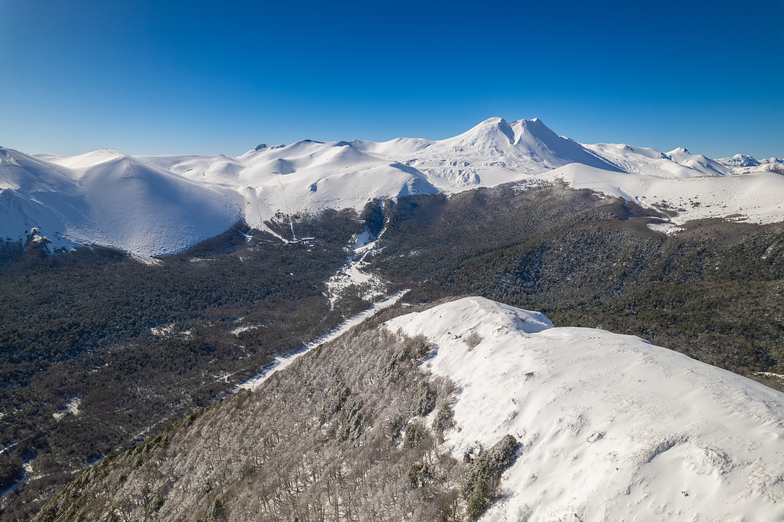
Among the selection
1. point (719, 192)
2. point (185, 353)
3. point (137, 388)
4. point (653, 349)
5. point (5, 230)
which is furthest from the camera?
point (719, 192)

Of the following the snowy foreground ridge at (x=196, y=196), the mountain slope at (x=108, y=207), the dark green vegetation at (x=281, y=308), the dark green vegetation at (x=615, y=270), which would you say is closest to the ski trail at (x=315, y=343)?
the dark green vegetation at (x=281, y=308)

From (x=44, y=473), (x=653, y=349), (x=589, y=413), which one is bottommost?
(x=44, y=473)

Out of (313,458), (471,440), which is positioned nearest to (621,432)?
(471,440)

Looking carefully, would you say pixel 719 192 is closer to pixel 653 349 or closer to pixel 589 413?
pixel 653 349

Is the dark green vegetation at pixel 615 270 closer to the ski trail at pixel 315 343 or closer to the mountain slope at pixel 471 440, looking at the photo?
the ski trail at pixel 315 343

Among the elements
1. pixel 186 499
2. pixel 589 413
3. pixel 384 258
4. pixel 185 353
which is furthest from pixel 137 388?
pixel 384 258

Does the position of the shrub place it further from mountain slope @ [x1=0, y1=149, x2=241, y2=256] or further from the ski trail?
mountain slope @ [x1=0, y1=149, x2=241, y2=256]
